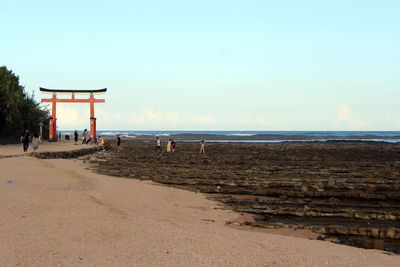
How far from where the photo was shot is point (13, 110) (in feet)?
111

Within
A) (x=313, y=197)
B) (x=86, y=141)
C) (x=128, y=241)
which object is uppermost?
(x=86, y=141)

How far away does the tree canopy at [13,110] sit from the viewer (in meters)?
33.5

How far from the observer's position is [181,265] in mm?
5402

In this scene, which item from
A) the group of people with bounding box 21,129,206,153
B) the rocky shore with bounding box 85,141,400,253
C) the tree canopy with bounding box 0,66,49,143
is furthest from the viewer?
the tree canopy with bounding box 0,66,49,143

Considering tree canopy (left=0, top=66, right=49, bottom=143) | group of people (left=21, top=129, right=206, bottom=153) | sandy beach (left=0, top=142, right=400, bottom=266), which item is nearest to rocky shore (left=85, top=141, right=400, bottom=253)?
sandy beach (left=0, top=142, right=400, bottom=266)

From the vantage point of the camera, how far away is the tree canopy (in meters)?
33.5

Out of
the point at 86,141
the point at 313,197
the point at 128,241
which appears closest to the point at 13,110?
the point at 86,141

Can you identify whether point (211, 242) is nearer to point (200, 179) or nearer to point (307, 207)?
point (307, 207)

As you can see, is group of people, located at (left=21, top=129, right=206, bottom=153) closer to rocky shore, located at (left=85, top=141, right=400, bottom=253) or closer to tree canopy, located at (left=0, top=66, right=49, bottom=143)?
tree canopy, located at (left=0, top=66, right=49, bottom=143)

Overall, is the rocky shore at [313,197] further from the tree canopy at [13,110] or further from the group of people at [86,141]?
the tree canopy at [13,110]

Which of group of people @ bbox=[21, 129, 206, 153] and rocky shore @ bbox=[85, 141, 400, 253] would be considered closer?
rocky shore @ bbox=[85, 141, 400, 253]

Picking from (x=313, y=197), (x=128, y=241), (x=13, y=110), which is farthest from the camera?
(x=13, y=110)

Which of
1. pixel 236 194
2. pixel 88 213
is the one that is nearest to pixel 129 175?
pixel 236 194

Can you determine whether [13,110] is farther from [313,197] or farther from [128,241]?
[128,241]
